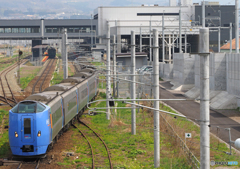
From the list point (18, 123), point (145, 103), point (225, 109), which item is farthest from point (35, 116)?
point (225, 109)

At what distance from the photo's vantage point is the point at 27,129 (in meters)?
15.6

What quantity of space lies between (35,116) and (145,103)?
622 inches

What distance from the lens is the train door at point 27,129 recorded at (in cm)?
1560

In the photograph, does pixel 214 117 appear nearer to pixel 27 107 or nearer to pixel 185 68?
pixel 27 107

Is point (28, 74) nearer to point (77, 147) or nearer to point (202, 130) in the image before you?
point (77, 147)

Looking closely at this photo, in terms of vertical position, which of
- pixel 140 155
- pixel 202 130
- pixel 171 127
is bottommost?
pixel 140 155

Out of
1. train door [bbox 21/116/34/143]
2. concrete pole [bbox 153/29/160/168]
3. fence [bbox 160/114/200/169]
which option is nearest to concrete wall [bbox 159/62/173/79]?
fence [bbox 160/114/200/169]

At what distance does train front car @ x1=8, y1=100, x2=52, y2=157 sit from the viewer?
15.6m

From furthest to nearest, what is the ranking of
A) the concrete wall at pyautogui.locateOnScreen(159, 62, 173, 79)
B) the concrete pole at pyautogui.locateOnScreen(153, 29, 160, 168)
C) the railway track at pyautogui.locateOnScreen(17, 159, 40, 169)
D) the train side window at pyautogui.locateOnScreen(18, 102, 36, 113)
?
the concrete wall at pyautogui.locateOnScreen(159, 62, 173, 79), the train side window at pyautogui.locateOnScreen(18, 102, 36, 113), the railway track at pyautogui.locateOnScreen(17, 159, 40, 169), the concrete pole at pyautogui.locateOnScreen(153, 29, 160, 168)

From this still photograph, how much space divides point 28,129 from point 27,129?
44 mm

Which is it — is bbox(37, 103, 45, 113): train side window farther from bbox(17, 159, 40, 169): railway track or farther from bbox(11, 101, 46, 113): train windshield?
bbox(17, 159, 40, 169): railway track

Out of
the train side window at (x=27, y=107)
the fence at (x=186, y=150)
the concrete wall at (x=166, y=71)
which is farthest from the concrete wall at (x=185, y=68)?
the train side window at (x=27, y=107)

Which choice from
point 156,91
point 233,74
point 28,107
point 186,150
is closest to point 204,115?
point 156,91

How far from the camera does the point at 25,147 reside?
51.8 ft
